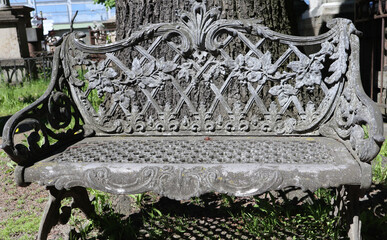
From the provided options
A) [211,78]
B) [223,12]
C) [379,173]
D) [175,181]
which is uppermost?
[223,12]

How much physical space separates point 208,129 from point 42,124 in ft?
3.56

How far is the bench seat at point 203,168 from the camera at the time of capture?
2.02 metres

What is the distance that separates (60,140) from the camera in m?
2.70

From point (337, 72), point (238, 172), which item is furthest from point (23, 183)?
point (337, 72)

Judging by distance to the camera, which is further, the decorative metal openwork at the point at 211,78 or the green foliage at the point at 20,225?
the green foliage at the point at 20,225

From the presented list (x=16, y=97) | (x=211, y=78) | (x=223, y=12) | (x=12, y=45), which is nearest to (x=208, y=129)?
(x=211, y=78)

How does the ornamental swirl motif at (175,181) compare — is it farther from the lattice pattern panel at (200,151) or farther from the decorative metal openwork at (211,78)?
the decorative metal openwork at (211,78)

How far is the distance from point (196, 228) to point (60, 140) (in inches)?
44.9

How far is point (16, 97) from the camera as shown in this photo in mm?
7297

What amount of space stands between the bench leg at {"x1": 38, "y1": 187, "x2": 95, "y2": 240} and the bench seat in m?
0.26

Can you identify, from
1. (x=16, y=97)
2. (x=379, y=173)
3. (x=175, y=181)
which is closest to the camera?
(x=175, y=181)

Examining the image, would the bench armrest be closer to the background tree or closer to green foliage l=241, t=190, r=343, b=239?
the background tree

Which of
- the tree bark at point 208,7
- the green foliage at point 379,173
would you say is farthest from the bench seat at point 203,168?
the tree bark at point 208,7

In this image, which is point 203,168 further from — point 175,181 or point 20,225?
point 20,225
